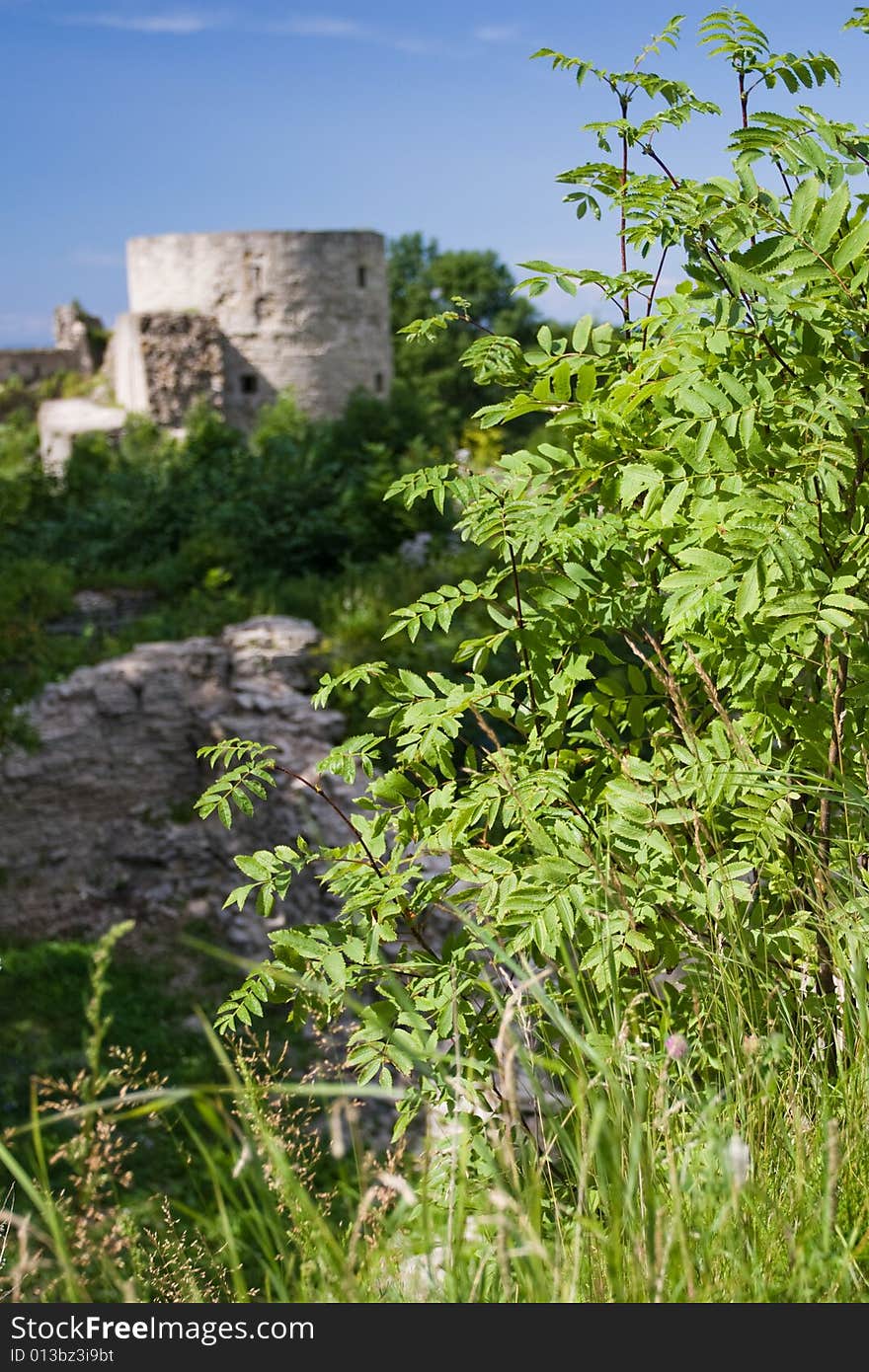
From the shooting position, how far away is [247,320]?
69.4 feet

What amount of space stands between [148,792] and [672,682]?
9225 mm

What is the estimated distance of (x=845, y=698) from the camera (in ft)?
7.68

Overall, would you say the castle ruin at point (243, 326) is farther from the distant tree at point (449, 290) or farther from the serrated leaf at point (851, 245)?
the serrated leaf at point (851, 245)

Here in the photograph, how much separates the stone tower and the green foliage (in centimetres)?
1918

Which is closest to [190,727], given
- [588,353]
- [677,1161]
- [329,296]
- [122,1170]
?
[122,1170]

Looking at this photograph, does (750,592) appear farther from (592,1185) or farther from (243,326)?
(243,326)

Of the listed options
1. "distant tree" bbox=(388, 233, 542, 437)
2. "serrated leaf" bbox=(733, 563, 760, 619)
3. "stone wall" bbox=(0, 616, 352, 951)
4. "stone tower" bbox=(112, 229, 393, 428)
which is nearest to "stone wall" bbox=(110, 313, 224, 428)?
"stone tower" bbox=(112, 229, 393, 428)

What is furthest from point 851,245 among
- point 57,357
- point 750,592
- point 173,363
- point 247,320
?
point 57,357

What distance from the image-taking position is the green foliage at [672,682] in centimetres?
206

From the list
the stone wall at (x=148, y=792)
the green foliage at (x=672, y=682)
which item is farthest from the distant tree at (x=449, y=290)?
the green foliage at (x=672, y=682)

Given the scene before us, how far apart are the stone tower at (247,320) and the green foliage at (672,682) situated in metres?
19.2

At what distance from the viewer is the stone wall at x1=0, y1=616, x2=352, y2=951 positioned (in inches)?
391

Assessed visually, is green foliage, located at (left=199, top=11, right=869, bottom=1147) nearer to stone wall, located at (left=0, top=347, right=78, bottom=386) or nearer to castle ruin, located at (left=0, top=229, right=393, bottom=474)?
castle ruin, located at (left=0, top=229, right=393, bottom=474)

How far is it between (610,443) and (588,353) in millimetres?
357
